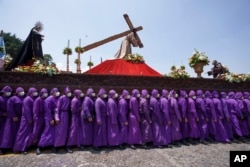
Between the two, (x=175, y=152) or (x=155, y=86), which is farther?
(x=155, y=86)

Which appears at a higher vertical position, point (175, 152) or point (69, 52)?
point (69, 52)

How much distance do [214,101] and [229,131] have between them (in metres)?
1.33

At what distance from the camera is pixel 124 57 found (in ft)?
37.6

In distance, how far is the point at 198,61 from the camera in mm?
9422

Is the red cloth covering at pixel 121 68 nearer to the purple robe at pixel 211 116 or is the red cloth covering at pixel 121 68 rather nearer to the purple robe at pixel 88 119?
the purple robe at pixel 211 116

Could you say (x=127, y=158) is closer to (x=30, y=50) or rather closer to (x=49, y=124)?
(x=49, y=124)

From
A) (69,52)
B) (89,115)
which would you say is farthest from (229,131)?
(69,52)

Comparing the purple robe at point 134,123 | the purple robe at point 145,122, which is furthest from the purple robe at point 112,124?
the purple robe at point 145,122

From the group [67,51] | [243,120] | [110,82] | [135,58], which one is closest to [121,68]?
[135,58]

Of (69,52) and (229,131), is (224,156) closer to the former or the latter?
(229,131)

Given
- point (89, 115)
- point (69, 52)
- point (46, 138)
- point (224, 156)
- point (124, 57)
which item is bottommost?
point (224, 156)

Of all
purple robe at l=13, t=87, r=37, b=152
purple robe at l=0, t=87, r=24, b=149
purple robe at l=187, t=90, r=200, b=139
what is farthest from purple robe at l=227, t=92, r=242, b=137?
purple robe at l=0, t=87, r=24, b=149

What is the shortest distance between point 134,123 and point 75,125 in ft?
6.31

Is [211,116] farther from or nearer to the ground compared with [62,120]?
nearer to the ground
